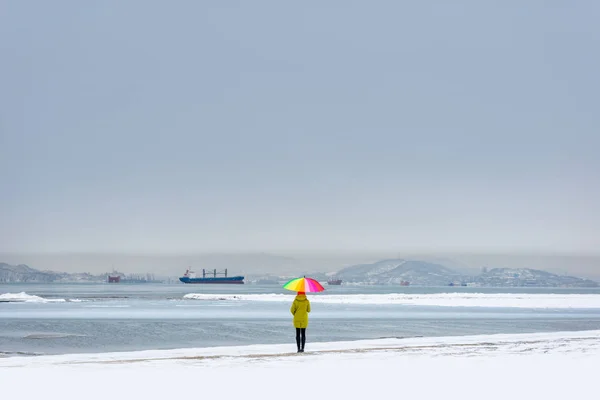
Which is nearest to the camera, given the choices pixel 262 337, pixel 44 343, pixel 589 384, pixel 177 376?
pixel 589 384

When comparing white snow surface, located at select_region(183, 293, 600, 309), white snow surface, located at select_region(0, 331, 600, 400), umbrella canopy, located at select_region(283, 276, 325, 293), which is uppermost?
umbrella canopy, located at select_region(283, 276, 325, 293)

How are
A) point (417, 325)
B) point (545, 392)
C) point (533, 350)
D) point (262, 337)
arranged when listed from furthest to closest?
1. point (417, 325)
2. point (262, 337)
3. point (533, 350)
4. point (545, 392)

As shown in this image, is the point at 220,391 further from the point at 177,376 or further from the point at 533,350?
Answer: the point at 533,350

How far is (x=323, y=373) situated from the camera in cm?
1548

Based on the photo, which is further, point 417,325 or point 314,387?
point 417,325

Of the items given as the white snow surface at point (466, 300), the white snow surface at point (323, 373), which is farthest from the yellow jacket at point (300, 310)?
the white snow surface at point (466, 300)

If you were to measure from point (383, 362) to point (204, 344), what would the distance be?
10.5m

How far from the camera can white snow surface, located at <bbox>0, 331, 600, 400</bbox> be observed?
12875mm

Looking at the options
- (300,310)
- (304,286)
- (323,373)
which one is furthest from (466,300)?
(323,373)

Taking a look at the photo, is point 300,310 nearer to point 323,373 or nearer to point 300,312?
point 300,312

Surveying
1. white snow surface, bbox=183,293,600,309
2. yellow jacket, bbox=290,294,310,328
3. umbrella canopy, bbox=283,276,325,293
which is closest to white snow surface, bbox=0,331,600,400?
yellow jacket, bbox=290,294,310,328

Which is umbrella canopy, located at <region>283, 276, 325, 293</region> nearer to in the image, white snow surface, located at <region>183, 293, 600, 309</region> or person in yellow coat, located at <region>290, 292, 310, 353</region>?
person in yellow coat, located at <region>290, 292, 310, 353</region>

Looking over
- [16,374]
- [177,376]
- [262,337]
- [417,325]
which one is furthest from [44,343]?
[417,325]

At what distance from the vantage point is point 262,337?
29.4 metres
